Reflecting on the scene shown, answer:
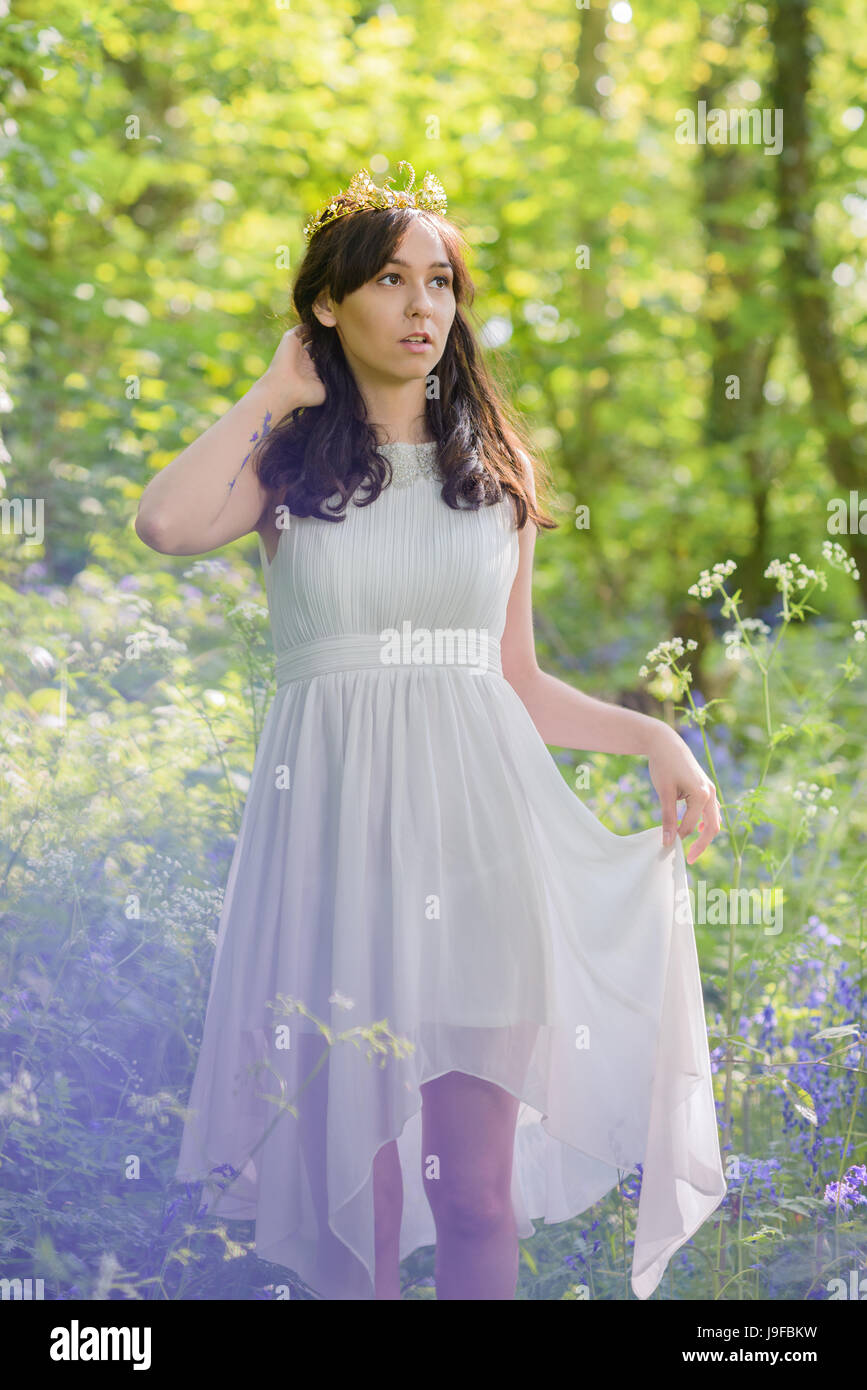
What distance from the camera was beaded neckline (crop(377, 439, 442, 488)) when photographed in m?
2.11

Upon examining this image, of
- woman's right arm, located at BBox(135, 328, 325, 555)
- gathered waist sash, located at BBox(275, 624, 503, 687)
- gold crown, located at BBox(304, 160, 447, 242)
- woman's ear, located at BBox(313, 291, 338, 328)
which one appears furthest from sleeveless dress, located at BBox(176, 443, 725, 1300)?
gold crown, located at BBox(304, 160, 447, 242)

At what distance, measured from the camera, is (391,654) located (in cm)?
205

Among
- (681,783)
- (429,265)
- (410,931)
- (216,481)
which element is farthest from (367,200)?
(410,931)

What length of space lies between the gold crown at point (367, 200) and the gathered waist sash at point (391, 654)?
71 cm

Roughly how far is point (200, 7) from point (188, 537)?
18.2ft

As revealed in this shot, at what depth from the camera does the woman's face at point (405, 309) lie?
2043mm

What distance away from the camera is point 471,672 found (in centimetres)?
208

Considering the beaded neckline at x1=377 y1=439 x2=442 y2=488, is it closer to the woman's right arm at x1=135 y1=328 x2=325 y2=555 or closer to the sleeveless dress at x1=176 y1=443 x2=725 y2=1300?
the sleeveless dress at x1=176 y1=443 x2=725 y2=1300

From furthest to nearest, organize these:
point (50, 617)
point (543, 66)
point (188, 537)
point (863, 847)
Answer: point (543, 66)
point (863, 847)
point (50, 617)
point (188, 537)

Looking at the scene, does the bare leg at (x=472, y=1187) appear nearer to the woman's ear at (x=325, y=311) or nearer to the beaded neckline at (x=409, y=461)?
the beaded neckline at (x=409, y=461)

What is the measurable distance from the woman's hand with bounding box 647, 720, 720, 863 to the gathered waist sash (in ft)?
1.00

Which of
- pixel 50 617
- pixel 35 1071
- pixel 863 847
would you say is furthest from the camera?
pixel 863 847
